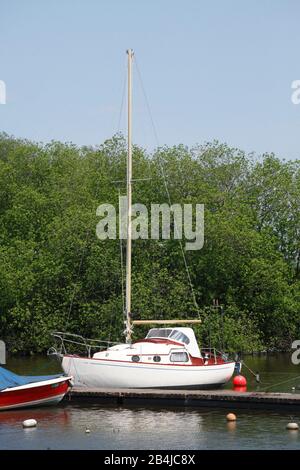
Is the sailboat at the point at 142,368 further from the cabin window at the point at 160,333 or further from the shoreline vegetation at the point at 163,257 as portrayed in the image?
the shoreline vegetation at the point at 163,257

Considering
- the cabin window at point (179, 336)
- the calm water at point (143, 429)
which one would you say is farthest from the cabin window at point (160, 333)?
the calm water at point (143, 429)

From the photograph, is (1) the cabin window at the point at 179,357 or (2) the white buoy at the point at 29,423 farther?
(1) the cabin window at the point at 179,357

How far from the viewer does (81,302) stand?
65.8 m

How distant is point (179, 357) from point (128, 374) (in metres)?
2.61

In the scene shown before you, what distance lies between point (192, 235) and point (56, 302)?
37.0ft

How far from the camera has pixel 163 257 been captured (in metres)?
67.0

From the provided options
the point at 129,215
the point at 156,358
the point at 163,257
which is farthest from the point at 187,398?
the point at 163,257

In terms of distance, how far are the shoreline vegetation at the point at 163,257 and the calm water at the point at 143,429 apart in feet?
76.8

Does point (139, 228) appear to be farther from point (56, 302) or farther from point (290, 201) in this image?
point (290, 201)

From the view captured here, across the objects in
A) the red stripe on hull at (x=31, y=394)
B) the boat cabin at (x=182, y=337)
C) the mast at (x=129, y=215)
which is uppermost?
the mast at (x=129, y=215)

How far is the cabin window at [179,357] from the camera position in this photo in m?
41.8

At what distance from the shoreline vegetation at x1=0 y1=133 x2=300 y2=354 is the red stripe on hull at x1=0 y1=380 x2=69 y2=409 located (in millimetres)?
23208
